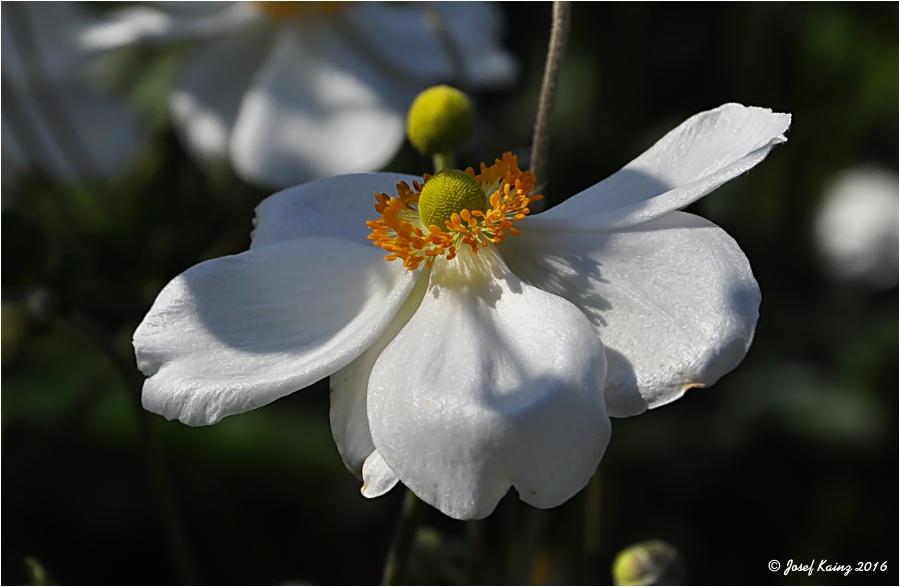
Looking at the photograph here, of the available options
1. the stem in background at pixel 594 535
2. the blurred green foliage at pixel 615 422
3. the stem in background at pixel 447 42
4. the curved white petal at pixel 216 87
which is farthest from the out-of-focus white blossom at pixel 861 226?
the curved white petal at pixel 216 87

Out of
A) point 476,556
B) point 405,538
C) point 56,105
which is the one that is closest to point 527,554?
point 476,556

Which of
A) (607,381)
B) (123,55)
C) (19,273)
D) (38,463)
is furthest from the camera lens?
(123,55)

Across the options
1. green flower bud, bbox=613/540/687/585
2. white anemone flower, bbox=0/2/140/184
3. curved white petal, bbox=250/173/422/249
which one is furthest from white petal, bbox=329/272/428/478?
white anemone flower, bbox=0/2/140/184

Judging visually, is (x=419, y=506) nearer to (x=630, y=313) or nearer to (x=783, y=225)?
(x=630, y=313)

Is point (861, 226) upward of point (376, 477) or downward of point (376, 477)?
downward

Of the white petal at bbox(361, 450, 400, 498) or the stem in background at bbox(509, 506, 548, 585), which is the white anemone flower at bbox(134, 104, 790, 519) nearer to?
the white petal at bbox(361, 450, 400, 498)

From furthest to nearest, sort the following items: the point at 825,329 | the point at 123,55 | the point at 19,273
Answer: the point at 123,55 → the point at 825,329 → the point at 19,273

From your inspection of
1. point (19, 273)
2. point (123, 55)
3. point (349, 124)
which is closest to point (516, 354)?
point (19, 273)

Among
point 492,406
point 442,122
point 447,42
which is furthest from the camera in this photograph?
point 447,42

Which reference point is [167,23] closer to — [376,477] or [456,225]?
[456,225]
